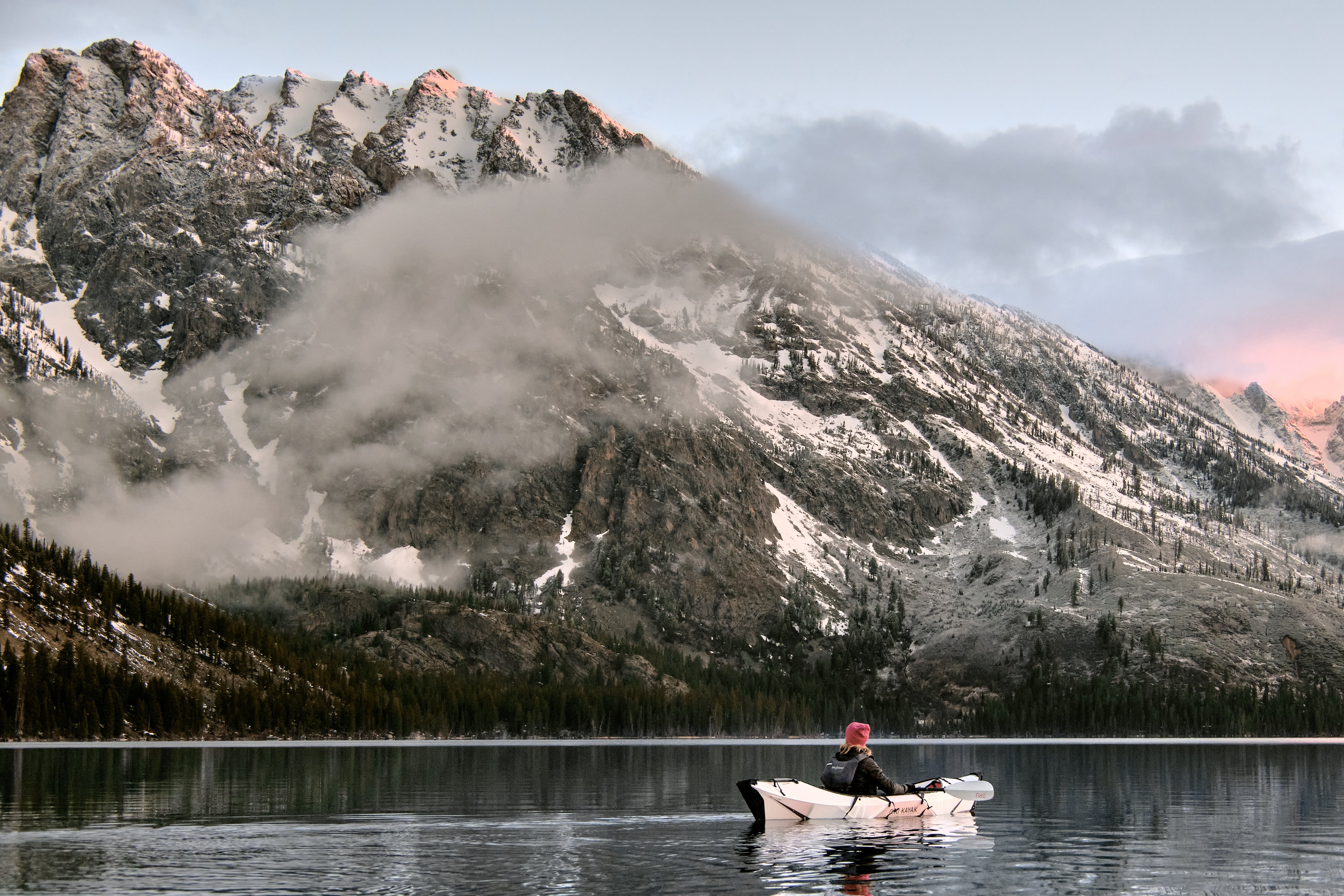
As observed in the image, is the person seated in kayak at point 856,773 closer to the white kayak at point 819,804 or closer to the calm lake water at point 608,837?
the white kayak at point 819,804

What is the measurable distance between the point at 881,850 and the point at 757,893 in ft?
50.6

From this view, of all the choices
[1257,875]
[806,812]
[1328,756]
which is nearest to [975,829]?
[806,812]

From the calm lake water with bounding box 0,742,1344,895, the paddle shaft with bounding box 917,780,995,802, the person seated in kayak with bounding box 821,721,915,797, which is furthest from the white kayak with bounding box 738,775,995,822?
the paddle shaft with bounding box 917,780,995,802

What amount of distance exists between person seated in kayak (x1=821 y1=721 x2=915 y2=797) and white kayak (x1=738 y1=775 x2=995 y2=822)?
519mm

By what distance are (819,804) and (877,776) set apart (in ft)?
12.6

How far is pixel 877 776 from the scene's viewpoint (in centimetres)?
6669

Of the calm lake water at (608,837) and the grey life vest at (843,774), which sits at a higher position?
the grey life vest at (843,774)

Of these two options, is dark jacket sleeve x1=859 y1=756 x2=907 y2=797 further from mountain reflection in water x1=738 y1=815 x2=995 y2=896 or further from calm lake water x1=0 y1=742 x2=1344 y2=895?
calm lake water x1=0 y1=742 x2=1344 y2=895

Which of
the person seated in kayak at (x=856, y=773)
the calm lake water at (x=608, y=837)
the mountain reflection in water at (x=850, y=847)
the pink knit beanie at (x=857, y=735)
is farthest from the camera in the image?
the person seated in kayak at (x=856, y=773)

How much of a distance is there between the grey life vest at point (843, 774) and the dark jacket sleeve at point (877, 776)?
224mm

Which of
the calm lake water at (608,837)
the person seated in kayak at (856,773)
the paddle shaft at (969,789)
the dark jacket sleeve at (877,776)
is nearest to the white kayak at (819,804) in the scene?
the dark jacket sleeve at (877,776)

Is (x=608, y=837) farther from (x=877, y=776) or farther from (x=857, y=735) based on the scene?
(x=877, y=776)

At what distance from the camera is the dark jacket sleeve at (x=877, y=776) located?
66.6 meters

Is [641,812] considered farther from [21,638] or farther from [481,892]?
[21,638]
